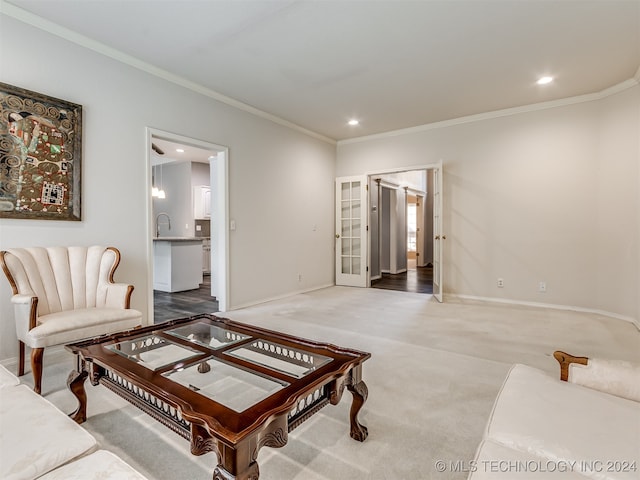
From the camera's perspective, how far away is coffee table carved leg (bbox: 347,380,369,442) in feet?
5.13

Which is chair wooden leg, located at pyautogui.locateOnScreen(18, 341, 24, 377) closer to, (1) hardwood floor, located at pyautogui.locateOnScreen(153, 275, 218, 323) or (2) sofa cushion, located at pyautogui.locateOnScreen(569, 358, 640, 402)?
(1) hardwood floor, located at pyautogui.locateOnScreen(153, 275, 218, 323)

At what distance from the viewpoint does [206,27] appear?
273 cm

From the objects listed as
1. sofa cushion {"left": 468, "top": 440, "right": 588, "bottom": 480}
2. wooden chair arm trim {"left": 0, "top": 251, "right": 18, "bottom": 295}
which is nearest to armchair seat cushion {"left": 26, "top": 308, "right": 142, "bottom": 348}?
wooden chair arm trim {"left": 0, "top": 251, "right": 18, "bottom": 295}

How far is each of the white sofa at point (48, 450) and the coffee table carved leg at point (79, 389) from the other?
580 mm

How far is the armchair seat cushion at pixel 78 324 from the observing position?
6.68 feet

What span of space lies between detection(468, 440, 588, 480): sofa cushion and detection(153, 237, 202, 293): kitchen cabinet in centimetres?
551

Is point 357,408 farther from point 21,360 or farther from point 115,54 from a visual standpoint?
point 115,54

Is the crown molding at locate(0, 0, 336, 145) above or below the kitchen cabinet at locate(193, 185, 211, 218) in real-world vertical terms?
above

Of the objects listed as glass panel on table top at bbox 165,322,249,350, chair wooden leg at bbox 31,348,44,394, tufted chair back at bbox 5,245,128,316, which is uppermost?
tufted chair back at bbox 5,245,128,316

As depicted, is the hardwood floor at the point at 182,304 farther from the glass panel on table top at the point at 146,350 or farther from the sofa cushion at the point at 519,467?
the sofa cushion at the point at 519,467

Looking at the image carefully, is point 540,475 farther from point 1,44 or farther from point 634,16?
point 1,44

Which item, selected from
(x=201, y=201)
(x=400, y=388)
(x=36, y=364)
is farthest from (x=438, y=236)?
(x=201, y=201)

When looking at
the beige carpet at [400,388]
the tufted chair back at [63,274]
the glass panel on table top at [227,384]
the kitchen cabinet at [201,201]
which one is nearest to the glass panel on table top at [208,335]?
the glass panel on table top at [227,384]

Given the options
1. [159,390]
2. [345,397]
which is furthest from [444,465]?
[159,390]
